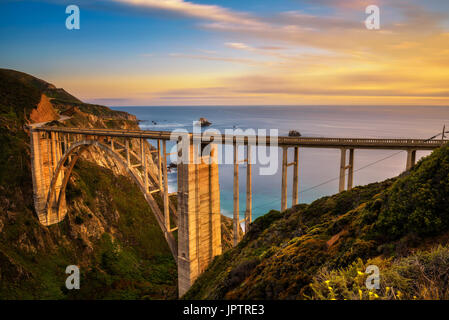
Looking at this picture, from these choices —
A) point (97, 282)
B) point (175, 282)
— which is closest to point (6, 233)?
point (97, 282)

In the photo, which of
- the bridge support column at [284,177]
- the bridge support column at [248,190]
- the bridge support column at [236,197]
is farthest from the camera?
the bridge support column at [236,197]

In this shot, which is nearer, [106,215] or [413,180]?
[413,180]

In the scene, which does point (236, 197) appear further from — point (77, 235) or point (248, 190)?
point (77, 235)

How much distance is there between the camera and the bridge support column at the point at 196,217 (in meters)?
20.7

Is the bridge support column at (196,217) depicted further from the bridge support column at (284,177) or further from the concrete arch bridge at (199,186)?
the bridge support column at (284,177)

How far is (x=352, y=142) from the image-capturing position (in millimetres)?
16438

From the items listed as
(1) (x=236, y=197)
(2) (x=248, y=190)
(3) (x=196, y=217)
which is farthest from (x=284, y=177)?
(3) (x=196, y=217)

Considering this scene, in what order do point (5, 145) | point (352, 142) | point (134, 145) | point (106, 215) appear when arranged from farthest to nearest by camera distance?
point (134, 145), point (106, 215), point (5, 145), point (352, 142)

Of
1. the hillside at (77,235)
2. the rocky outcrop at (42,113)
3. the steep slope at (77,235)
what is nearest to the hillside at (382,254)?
the hillside at (77,235)

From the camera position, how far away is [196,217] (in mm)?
21469

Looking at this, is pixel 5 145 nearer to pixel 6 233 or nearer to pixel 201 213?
pixel 6 233

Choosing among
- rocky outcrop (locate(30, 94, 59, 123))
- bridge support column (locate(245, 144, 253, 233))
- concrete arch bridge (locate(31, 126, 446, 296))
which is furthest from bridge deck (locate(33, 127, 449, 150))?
rocky outcrop (locate(30, 94, 59, 123))

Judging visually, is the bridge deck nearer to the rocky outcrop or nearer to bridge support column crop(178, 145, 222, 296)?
bridge support column crop(178, 145, 222, 296)
